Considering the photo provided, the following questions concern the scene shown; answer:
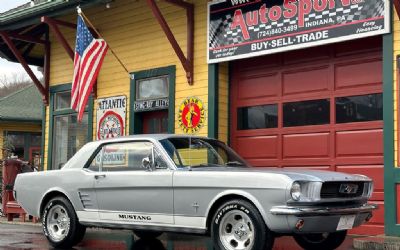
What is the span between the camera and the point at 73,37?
1553cm

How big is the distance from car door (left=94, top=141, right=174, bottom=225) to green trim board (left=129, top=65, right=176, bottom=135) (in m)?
4.65

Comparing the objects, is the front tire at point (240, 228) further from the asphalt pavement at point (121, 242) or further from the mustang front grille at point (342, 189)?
the asphalt pavement at point (121, 242)

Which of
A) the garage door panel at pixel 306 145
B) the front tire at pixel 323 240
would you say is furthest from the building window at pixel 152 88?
the front tire at pixel 323 240

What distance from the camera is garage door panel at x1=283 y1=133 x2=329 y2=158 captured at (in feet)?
35.1

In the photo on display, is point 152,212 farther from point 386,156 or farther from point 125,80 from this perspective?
point 125,80

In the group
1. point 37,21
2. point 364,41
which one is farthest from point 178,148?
point 37,21

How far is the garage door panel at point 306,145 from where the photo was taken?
10688 millimetres

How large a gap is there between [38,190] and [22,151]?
67.0ft

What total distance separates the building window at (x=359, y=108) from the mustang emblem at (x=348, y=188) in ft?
10.8

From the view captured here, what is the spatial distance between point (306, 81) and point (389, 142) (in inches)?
92.4

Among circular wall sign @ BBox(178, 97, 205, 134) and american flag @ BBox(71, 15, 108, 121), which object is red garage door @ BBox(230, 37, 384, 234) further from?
american flag @ BBox(71, 15, 108, 121)

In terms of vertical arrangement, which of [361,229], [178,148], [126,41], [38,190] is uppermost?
[126,41]

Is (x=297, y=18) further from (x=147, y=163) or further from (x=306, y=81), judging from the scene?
(x=147, y=163)

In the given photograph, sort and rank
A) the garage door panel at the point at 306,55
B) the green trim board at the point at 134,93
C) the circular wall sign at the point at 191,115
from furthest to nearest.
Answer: the green trim board at the point at 134,93
the circular wall sign at the point at 191,115
the garage door panel at the point at 306,55
